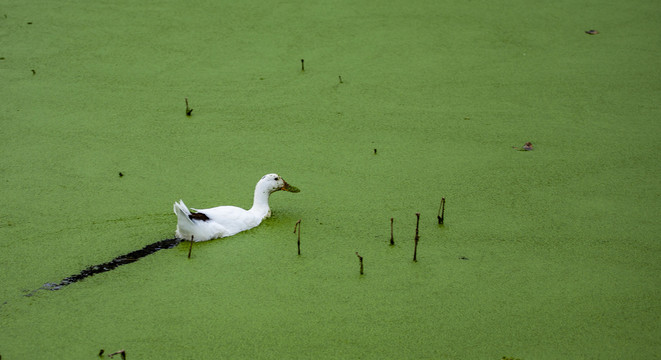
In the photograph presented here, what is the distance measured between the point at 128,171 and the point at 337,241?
905 millimetres

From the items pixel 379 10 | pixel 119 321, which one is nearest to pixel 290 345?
pixel 119 321

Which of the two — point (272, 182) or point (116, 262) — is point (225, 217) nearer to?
point (272, 182)

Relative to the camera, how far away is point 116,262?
1.95m

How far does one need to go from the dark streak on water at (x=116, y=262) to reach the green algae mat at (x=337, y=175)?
0.02m

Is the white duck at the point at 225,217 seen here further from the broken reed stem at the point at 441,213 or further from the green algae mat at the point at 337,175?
the broken reed stem at the point at 441,213

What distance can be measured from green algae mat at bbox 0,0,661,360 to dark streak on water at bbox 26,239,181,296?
0.02 meters

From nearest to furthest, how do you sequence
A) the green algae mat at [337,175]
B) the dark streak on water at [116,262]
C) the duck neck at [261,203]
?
the green algae mat at [337,175] < the dark streak on water at [116,262] < the duck neck at [261,203]

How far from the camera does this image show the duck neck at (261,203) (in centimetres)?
220

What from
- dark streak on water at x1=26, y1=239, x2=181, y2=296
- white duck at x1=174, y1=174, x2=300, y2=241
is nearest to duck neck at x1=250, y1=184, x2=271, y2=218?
white duck at x1=174, y1=174, x2=300, y2=241

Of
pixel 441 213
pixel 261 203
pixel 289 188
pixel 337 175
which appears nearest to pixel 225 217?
pixel 261 203

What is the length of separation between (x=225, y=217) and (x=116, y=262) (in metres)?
0.36

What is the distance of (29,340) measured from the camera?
5.39 ft

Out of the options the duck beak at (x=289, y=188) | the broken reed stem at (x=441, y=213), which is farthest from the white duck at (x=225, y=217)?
→ the broken reed stem at (x=441, y=213)

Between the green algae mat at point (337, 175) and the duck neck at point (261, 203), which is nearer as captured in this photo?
the green algae mat at point (337, 175)
